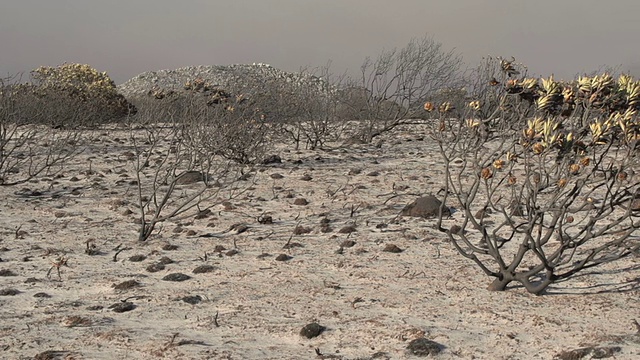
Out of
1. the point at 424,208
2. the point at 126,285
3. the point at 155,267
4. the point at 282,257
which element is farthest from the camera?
the point at 424,208

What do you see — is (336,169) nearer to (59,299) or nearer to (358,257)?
(358,257)

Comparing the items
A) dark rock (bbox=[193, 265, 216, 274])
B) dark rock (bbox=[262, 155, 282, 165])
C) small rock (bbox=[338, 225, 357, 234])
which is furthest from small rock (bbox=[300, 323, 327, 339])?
dark rock (bbox=[262, 155, 282, 165])

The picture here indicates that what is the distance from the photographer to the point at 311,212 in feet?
31.2

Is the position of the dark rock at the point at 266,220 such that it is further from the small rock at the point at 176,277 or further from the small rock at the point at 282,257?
the small rock at the point at 176,277

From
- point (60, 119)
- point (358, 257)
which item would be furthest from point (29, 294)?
point (60, 119)

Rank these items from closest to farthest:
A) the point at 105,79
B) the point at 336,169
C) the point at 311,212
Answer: the point at 311,212 < the point at 336,169 < the point at 105,79

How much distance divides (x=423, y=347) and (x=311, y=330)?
86 cm

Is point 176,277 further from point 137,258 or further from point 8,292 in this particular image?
point 8,292

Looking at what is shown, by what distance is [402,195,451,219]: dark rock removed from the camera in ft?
28.8

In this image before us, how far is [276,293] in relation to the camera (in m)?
5.89

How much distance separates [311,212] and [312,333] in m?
4.76

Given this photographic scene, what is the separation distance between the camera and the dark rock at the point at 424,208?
8773 mm

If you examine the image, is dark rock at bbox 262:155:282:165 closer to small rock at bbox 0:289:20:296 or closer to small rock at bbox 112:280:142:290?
small rock at bbox 112:280:142:290

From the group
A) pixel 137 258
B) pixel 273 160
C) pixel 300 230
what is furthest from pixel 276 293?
pixel 273 160
